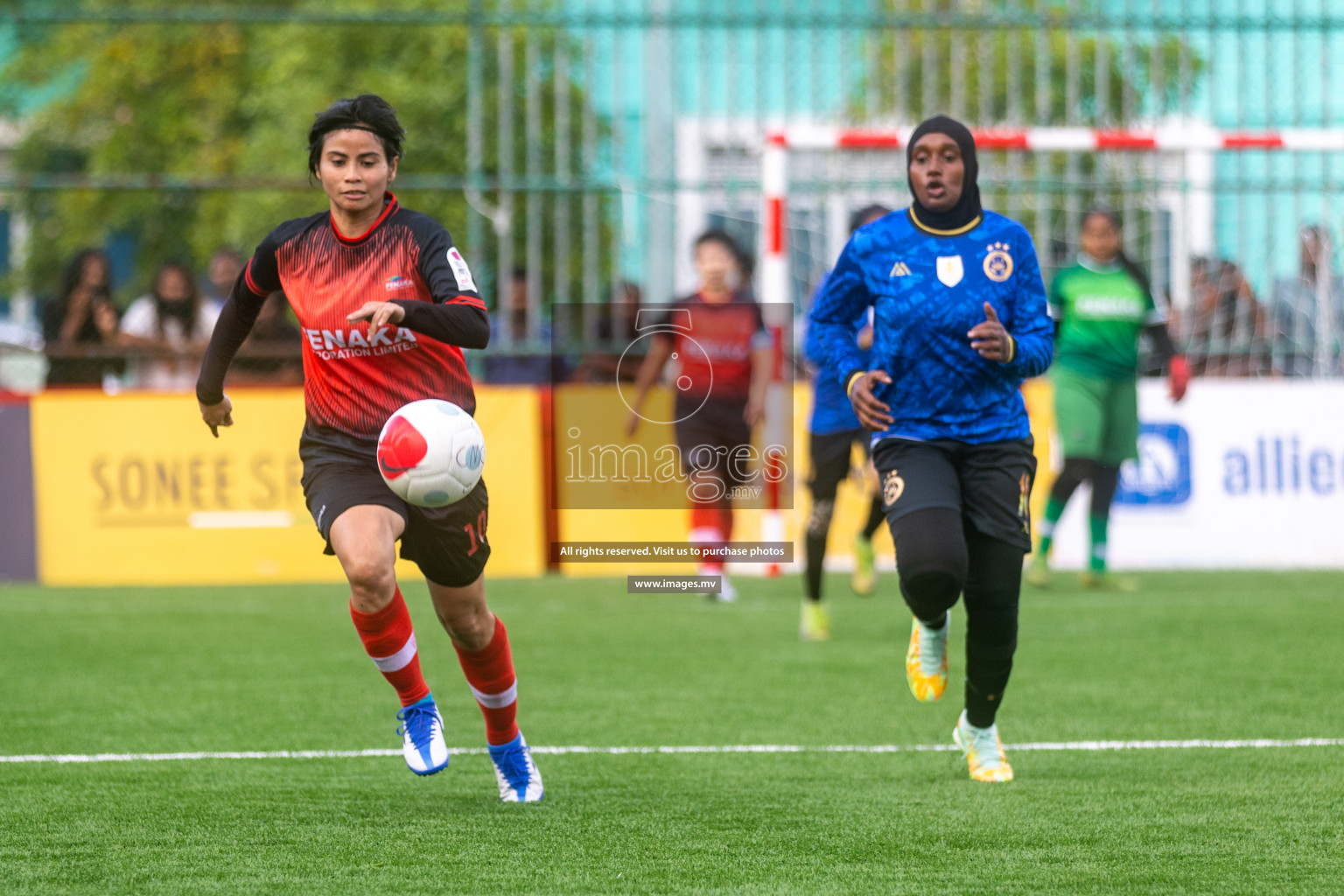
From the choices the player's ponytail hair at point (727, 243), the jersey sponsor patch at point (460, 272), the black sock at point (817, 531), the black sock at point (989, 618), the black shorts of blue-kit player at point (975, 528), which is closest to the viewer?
the jersey sponsor patch at point (460, 272)

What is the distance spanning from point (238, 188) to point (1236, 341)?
7.28 metres

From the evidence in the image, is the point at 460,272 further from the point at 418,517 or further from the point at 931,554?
the point at 931,554

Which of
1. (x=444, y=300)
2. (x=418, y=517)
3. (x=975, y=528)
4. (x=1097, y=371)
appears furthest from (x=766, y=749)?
(x=1097, y=371)

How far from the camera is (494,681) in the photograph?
203 inches

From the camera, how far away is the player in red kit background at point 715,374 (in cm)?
1075

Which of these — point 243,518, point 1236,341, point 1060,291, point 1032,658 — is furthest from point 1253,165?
point 243,518

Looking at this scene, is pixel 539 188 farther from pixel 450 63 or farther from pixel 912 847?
pixel 912 847

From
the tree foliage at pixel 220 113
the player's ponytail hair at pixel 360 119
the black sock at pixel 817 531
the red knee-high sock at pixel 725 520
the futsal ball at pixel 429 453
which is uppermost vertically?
the tree foliage at pixel 220 113

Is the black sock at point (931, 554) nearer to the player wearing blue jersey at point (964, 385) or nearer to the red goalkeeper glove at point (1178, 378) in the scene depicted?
the player wearing blue jersey at point (964, 385)

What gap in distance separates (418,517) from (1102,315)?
7.33 m

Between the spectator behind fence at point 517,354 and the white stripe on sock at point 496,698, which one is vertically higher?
the spectator behind fence at point 517,354

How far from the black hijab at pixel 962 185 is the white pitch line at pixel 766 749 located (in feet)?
5.80

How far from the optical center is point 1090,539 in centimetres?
1162

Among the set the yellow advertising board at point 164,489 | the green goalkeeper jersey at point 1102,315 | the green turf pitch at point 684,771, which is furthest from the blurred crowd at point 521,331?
the green turf pitch at point 684,771
